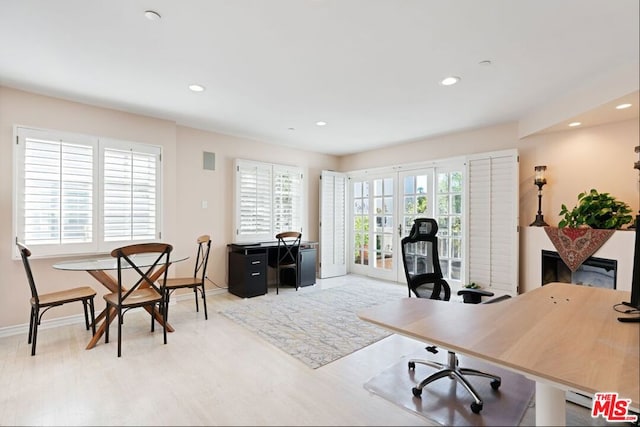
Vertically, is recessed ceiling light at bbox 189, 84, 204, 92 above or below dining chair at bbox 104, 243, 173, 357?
above

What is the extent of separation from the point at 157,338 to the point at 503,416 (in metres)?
2.65

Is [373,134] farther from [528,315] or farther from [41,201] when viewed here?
[41,201]

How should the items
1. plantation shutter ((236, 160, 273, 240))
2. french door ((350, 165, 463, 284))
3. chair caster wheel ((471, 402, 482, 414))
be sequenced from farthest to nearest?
plantation shutter ((236, 160, 273, 240))
french door ((350, 165, 463, 284))
chair caster wheel ((471, 402, 482, 414))

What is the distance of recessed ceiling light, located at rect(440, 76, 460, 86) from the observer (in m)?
2.56

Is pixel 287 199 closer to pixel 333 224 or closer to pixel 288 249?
pixel 288 249

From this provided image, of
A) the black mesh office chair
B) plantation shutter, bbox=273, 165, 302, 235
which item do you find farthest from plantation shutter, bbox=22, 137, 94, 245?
the black mesh office chair

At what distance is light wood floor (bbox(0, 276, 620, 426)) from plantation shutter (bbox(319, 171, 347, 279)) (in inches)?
109

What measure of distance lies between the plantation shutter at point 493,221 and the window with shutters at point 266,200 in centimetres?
267

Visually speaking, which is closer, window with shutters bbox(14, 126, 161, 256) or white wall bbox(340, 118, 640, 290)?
white wall bbox(340, 118, 640, 290)

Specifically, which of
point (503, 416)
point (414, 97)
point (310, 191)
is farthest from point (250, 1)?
point (310, 191)

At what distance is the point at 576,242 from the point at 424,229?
5.27 ft

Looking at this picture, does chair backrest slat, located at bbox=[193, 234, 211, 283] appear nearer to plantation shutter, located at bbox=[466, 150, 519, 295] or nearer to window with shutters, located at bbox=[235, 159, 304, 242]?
window with shutters, located at bbox=[235, 159, 304, 242]

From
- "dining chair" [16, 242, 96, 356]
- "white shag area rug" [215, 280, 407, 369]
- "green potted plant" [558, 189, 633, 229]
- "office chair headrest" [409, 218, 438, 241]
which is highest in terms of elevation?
"green potted plant" [558, 189, 633, 229]

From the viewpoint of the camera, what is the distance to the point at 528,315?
1.30m
